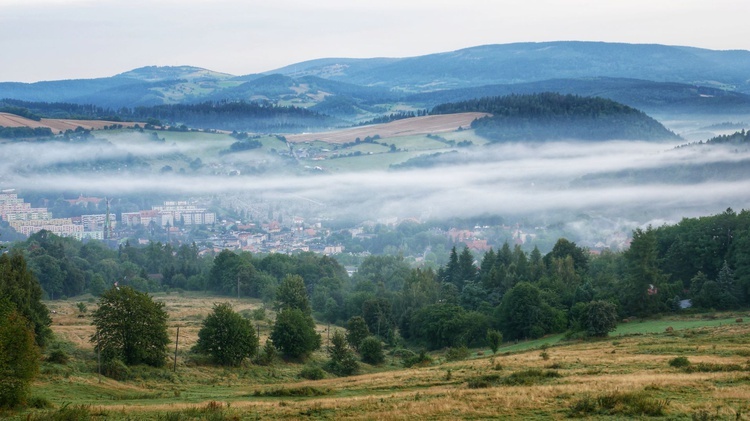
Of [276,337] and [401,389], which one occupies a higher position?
[401,389]

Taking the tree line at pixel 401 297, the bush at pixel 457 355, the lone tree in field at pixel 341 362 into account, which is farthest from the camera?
the bush at pixel 457 355

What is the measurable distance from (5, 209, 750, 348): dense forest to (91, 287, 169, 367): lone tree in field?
26135 millimetres

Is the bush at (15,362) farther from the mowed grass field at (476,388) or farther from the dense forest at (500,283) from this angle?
the dense forest at (500,283)

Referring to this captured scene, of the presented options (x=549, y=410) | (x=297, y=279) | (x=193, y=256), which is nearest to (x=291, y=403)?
(x=549, y=410)

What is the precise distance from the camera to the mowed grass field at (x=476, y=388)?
24516 mm

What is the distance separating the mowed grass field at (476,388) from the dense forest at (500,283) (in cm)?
1161

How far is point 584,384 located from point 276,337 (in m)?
33.9

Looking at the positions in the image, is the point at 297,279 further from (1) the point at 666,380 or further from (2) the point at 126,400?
(1) the point at 666,380

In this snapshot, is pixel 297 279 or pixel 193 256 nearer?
pixel 297 279

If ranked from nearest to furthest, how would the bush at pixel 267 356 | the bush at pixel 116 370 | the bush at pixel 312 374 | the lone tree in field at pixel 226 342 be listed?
the bush at pixel 116 370 → the bush at pixel 312 374 → the lone tree in field at pixel 226 342 → the bush at pixel 267 356

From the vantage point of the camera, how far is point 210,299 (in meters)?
96.4

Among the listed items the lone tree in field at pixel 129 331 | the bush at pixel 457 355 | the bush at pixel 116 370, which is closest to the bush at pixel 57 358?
the bush at pixel 116 370

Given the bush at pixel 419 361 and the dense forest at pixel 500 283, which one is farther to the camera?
the dense forest at pixel 500 283

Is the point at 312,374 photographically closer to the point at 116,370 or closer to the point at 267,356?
the point at 267,356
